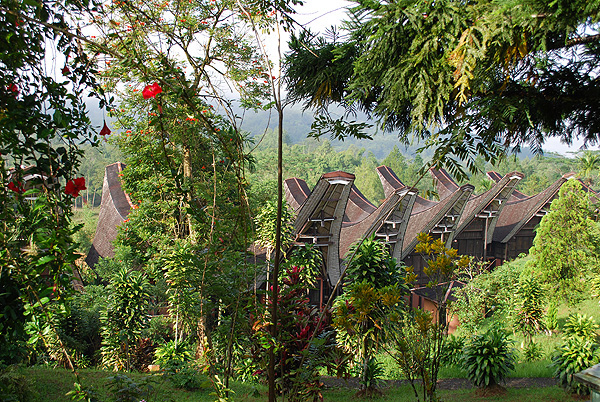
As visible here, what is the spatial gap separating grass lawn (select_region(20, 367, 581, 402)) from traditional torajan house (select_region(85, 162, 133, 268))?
7.90 m

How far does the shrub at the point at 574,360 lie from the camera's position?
17.5 feet

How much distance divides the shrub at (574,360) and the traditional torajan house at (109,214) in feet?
36.3

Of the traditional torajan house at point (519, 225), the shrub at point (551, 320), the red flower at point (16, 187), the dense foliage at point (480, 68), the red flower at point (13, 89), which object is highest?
the traditional torajan house at point (519, 225)

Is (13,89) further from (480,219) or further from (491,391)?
(480,219)

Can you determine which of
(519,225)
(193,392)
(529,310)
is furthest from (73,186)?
(519,225)

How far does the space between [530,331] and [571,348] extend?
161 inches

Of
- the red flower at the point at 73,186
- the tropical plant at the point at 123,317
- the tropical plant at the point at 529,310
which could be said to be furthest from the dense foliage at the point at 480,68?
the tropical plant at the point at 529,310

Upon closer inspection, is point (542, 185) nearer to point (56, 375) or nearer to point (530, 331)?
point (530, 331)

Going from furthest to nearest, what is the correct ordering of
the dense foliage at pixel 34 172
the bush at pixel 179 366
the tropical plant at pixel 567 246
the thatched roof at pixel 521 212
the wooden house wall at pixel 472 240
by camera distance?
the thatched roof at pixel 521 212, the wooden house wall at pixel 472 240, the tropical plant at pixel 567 246, the bush at pixel 179 366, the dense foliage at pixel 34 172

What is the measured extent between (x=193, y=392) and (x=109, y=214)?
9686mm

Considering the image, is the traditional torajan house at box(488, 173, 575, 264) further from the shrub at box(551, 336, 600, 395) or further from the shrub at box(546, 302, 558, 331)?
the shrub at box(551, 336, 600, 395)

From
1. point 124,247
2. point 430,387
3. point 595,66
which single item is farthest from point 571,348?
point 124,247

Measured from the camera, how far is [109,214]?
13.2m

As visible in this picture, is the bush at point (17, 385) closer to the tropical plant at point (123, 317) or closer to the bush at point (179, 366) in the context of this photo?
the bush at point (179, 366)
